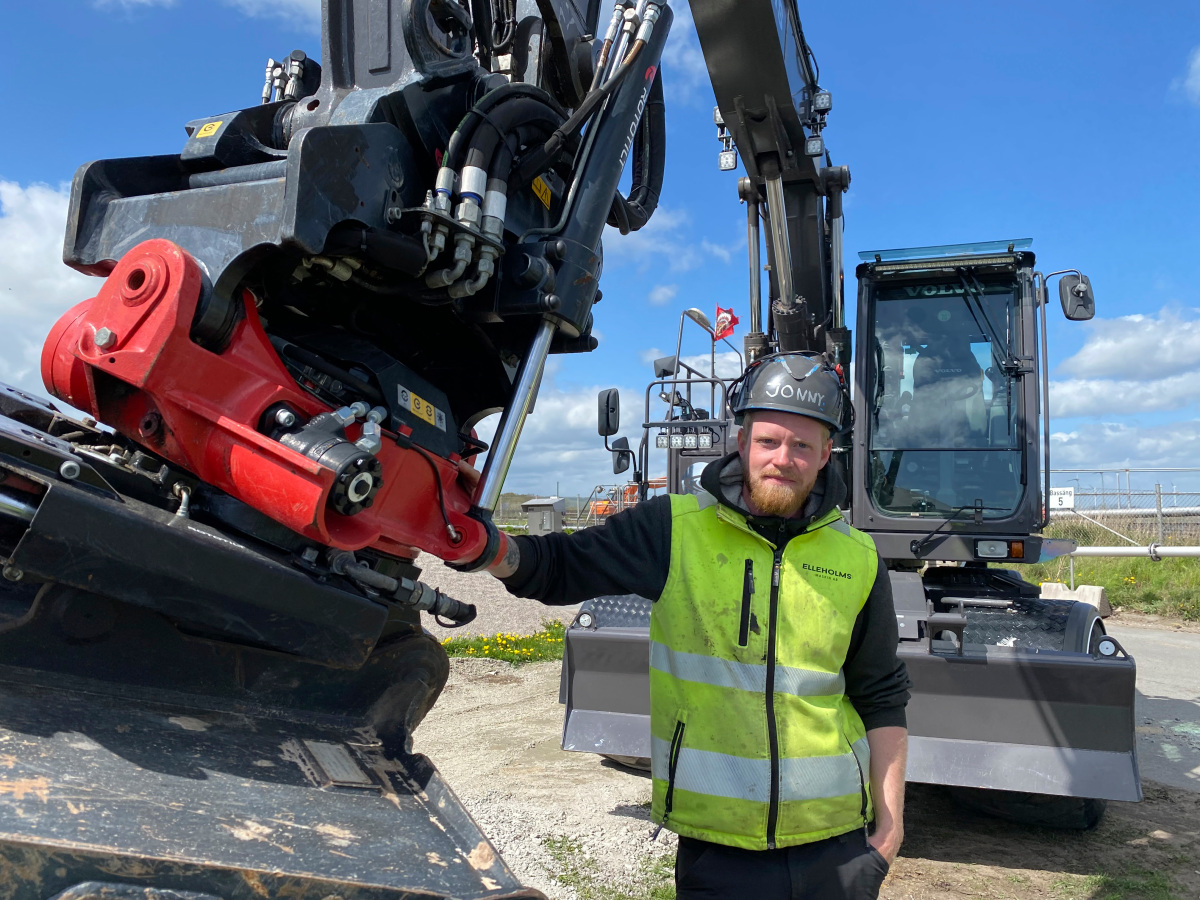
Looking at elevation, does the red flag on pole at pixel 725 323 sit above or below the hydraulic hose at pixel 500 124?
Answer: above

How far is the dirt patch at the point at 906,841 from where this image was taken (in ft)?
12.4

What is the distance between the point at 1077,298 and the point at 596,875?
3.89m

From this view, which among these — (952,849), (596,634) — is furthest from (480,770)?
(952,849)

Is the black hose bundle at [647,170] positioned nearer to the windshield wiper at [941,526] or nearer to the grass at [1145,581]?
the windshield wiper at [941,526]

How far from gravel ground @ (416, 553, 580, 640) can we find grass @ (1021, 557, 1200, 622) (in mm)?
7259

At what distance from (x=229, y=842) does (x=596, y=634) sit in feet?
10.9

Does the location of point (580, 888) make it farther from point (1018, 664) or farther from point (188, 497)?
point (188, 497)

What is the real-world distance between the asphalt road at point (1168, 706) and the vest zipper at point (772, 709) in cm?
450

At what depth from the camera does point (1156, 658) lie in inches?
388

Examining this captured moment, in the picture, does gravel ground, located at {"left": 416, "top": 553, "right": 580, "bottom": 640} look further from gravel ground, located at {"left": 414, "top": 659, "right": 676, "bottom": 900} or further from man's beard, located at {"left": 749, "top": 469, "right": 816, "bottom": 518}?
man's beard, located at {"left": 749, "top": 469, "right": 816, "bottom": 518}

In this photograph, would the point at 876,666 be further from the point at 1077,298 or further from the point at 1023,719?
the point at 1077,298

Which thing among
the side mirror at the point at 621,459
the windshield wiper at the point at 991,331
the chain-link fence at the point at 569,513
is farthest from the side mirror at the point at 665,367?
the chain-link fence at the point at 569,513

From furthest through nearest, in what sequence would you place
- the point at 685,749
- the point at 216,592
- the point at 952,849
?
the point at 952,849
the point at 685,749
the point at 216,592

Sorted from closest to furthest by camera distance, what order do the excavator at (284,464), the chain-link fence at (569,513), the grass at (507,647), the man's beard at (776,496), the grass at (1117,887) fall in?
the excavator at (284,464)
the man's beard at (776,496)
the grass at (1117,887)
the grass at (507,647)
the chain-link fence at (569,513)
